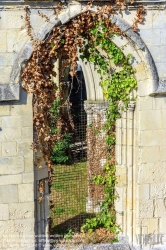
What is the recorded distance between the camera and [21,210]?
5.72 m

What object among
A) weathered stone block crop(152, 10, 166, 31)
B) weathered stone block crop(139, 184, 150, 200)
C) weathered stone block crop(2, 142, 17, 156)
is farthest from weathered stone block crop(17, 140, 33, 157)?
weathered stone block crop(152, 10, 166, 31)

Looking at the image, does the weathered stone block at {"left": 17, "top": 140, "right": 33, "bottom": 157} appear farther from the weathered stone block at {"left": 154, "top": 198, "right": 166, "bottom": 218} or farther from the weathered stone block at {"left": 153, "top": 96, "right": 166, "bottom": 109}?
the weathered stone block at {"left": 154, "top": 198, "right": 166, "bottom": 218}

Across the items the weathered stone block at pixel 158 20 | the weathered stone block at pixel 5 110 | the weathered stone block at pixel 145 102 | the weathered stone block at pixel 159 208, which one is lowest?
the weathered stone block at pixel 159 208

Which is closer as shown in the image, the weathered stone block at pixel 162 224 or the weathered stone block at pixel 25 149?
the weathered stone block at pixel 25 149

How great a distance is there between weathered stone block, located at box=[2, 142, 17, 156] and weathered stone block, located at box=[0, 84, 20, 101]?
0.59 m

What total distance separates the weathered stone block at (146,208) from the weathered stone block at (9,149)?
1.91 meters

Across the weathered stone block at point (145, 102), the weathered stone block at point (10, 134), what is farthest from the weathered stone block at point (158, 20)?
the weathered stone block at point (10, 134)

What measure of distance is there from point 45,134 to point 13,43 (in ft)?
4.20

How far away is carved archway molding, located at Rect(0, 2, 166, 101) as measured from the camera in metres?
5.41

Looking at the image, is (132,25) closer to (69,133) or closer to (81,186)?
(81,186)

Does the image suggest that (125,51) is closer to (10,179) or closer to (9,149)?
(9,149)

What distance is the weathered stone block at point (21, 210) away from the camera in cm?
570

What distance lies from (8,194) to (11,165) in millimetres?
390

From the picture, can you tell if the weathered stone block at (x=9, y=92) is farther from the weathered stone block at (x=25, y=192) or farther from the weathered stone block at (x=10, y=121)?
the weathered stone block at (x=25, y=192)
